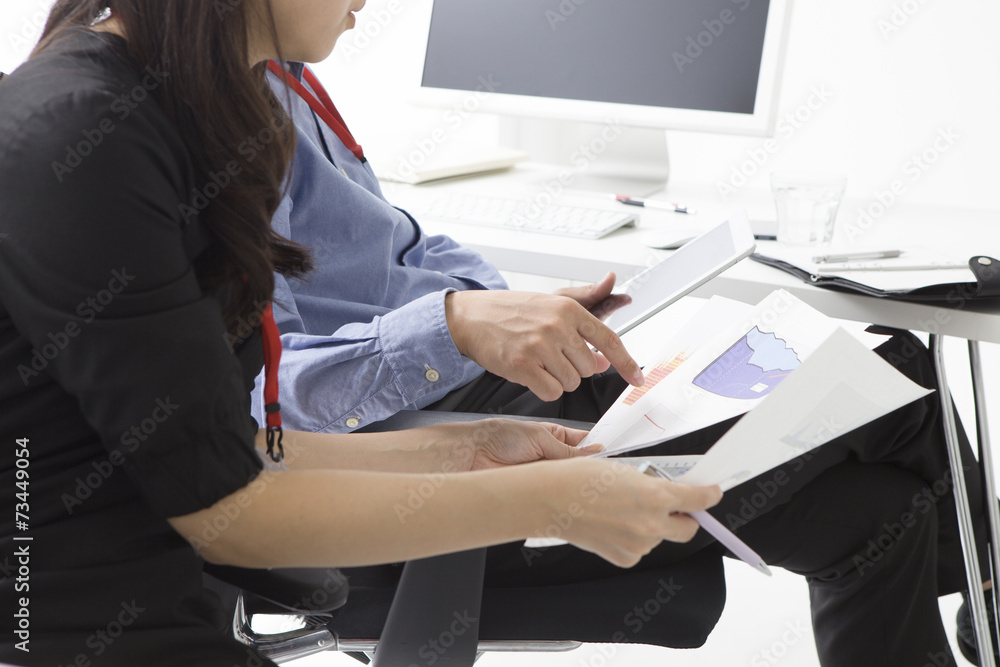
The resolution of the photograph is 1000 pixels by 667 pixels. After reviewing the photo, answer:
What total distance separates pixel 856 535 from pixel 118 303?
0.76 m

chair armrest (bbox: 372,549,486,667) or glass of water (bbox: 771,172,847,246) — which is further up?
glass of water (bbox: 771,172,847,246)

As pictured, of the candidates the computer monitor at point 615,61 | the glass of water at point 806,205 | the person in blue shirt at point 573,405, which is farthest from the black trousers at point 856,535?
the computer monitor at point 615,61

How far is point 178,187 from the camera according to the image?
592mm

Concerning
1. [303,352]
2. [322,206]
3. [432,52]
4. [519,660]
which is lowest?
[519,660]

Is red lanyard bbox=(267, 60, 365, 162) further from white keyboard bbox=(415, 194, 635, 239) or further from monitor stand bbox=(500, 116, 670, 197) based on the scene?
monitor stand bbox=(500, 116, 670, 197)

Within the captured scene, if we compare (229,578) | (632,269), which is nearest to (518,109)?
(632,269)

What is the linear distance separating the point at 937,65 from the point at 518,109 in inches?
35.9

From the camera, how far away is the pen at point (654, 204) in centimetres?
148

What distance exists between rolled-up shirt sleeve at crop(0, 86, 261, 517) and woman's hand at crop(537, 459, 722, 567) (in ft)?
0.73

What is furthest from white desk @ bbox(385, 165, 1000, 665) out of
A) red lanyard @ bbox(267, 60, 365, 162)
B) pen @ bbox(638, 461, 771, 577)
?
pen @ bbox(638, 461, 771, 577)

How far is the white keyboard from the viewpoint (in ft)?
4.38

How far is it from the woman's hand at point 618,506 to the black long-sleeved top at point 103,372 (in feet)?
0.69

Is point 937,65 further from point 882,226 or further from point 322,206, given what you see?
point 322,206

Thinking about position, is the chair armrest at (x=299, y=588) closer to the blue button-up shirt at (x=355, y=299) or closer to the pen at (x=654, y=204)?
the blue button-up shirt at (x=355, y=299)
